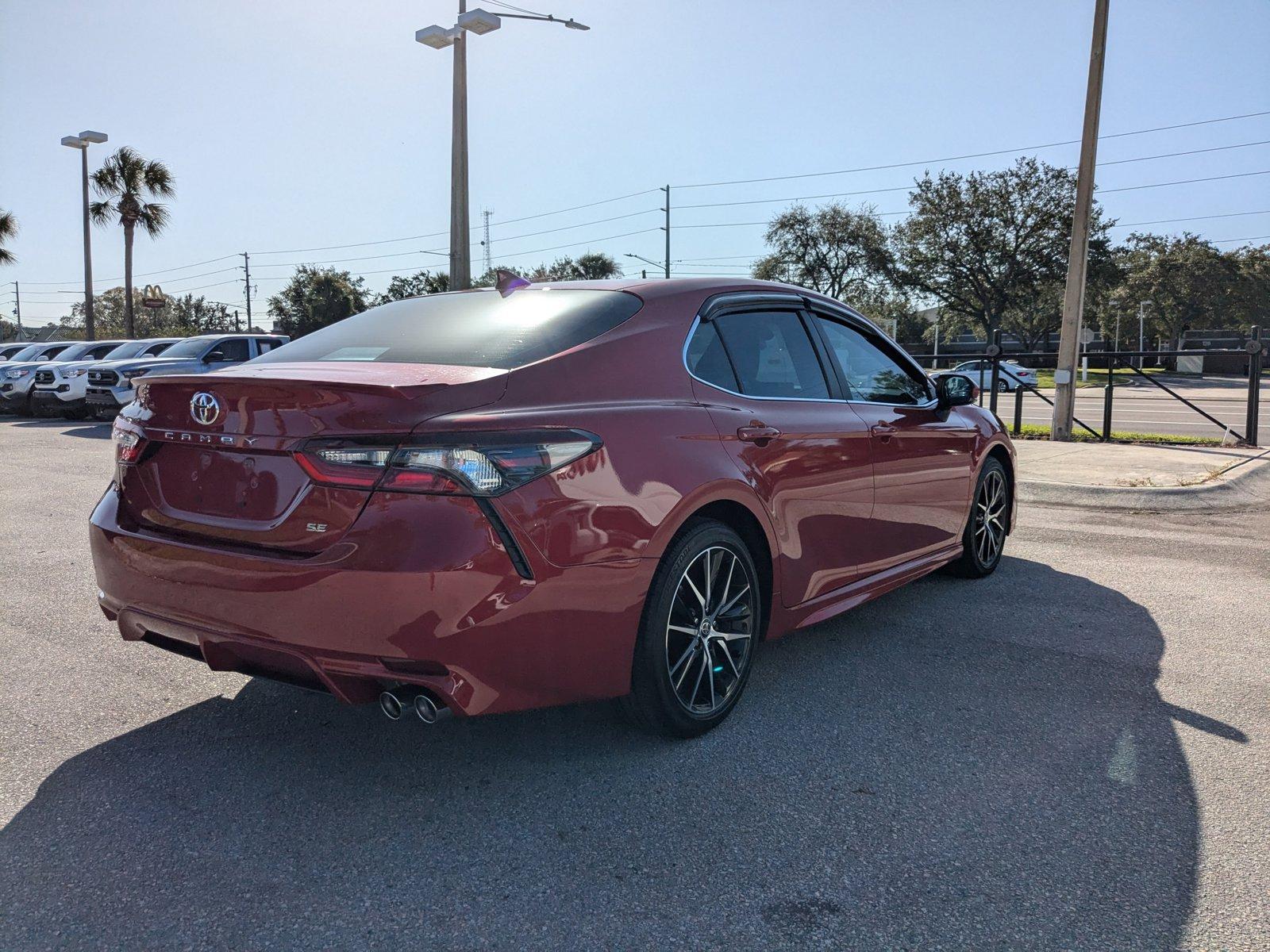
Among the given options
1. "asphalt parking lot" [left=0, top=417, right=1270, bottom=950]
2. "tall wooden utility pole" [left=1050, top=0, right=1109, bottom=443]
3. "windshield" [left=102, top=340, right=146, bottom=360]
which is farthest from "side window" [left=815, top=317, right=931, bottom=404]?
"windshield" [left=102, top=340, right=146, bottom=360]

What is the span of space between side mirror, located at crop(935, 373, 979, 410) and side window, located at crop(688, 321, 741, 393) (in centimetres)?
185

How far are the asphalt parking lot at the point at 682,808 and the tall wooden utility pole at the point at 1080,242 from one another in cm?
969

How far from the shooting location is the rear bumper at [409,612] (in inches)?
103

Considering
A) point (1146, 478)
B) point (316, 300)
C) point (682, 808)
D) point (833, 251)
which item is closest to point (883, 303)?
point (833, 251)

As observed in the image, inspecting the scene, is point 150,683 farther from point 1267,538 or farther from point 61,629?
point 1267,538

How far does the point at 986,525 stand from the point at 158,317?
106 metres

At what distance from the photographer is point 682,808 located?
2941mm

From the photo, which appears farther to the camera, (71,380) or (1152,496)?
(71,380)

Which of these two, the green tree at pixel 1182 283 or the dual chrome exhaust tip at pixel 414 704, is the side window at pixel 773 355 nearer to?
the dual chrome exhaust tip at pixel 414 704

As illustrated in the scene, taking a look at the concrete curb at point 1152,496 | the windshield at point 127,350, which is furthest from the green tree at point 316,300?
the concrete curb at point 1152,496

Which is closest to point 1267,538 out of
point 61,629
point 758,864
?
point 758,864

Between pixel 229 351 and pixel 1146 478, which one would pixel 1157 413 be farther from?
pixel 229 351

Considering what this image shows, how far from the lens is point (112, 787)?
9.91 ft

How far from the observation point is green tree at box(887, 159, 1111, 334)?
49.0m
